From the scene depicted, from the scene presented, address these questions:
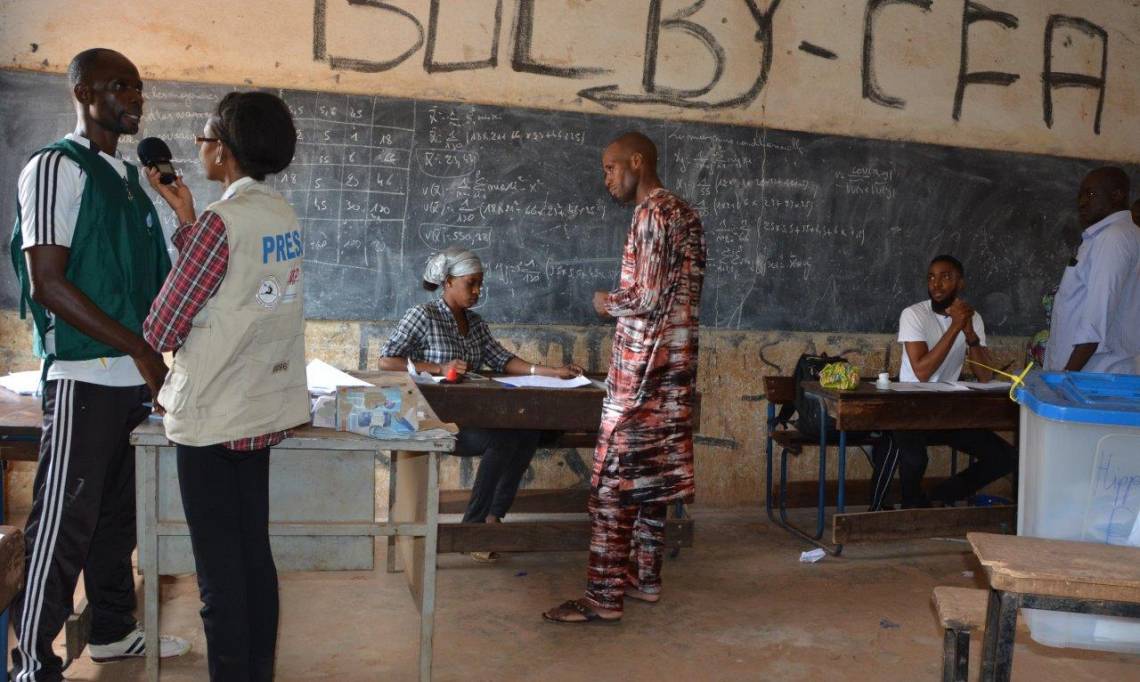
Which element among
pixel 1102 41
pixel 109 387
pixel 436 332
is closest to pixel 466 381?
pixel 436 332

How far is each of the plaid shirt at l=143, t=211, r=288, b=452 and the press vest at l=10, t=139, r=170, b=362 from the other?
20.0 inches

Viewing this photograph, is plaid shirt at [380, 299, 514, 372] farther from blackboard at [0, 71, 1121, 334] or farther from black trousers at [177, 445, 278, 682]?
black trousers at [177, 445, 278, 682]

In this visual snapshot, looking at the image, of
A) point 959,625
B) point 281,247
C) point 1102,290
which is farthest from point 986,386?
point 281,247

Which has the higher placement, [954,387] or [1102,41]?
[1102,41]

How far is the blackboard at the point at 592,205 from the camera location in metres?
5.24

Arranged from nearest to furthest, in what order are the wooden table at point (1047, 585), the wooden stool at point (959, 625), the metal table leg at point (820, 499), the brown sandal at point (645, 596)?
1. the wooden table at point (1047, 585)
2. the wooden stool at point (959, 625)
3. the brown sandal at point (645, 596)
4. the metal table leg at point (820, 499)

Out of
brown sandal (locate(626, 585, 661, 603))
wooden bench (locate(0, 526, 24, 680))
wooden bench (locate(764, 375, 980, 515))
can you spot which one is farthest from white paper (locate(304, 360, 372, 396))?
wooden bench (locate(764, 375, 980, 515))

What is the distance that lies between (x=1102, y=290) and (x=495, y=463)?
2.84 meters

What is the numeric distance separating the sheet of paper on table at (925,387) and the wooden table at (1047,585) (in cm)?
296

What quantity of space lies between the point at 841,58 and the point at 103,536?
472 cm

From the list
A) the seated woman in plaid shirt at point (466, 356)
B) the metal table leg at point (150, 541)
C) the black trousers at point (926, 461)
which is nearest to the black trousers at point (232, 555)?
the metal table leg at point (150, 541)

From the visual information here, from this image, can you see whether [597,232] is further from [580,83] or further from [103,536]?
[103,536]

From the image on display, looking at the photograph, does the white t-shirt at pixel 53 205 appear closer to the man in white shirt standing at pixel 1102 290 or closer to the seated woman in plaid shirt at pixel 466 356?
the seated woman in plaid shirt at pixel 466 356

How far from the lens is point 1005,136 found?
249 inches
